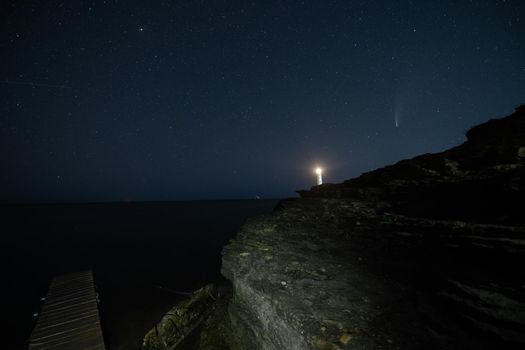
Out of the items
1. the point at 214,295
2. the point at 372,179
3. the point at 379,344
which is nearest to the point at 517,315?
the point at 379,344

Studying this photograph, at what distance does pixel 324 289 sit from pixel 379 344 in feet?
4.25

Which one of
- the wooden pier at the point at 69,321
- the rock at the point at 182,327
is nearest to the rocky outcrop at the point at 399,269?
the rock at the point at 182,327

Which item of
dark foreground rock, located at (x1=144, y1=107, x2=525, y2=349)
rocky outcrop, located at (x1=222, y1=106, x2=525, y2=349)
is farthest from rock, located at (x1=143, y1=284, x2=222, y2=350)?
rocky outcrop, located at (x1=222, y1=106, x2=525, y2=349)

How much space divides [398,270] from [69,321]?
1681cm

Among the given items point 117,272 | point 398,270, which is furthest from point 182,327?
point 117,272

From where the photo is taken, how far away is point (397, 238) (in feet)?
19.7

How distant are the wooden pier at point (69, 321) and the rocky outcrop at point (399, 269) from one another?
9146 millimetres

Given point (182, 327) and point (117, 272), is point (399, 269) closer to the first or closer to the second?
point (182, 327)

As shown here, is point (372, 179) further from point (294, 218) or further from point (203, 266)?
point (203, 266)

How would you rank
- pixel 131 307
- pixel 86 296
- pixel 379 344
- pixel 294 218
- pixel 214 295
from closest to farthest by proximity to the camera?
pixel 379 344 < pixel 294 218 < pixel 214 295 < pixel 86 296 < pixel 131 307

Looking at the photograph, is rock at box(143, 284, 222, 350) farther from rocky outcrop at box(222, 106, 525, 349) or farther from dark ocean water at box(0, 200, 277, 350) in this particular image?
dark ocean water at box(0, 200, 277, 350)

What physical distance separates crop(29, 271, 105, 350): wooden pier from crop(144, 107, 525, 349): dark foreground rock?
737 centimetres

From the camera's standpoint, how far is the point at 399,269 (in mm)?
4590

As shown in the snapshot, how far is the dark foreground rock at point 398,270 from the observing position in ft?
10.3
